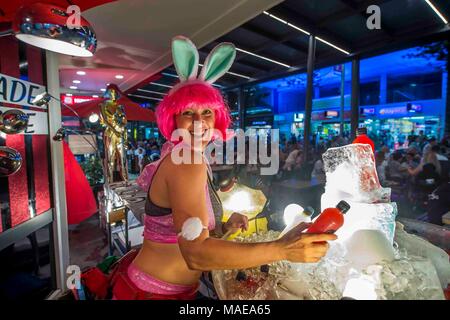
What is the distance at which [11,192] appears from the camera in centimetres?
216

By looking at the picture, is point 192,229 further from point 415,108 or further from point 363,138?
point 415,108

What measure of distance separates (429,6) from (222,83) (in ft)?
23.3

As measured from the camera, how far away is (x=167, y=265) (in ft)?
3.43

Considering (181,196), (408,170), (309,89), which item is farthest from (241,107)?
(181,196)

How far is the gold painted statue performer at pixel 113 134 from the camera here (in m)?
3.29

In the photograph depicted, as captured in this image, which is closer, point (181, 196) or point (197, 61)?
point (181, 196)

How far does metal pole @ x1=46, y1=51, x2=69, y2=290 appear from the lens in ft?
8.41

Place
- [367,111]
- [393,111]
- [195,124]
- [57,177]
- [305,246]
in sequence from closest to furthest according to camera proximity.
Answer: [305,246] → [195,124] → [57,177] → [393,111] → [367,111]

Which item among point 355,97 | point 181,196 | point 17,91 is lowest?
point 181,196

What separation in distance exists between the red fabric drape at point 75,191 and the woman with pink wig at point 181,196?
3.54 m

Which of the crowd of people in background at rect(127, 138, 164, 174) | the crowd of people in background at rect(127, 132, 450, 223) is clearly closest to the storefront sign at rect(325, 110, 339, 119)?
the crowd of people in background at rect(127, 132, 450, 223)

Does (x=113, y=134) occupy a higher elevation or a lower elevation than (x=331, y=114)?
lower

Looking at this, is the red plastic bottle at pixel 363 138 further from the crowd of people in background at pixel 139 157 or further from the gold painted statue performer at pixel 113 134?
the crowd of people in background at pixel 139 157

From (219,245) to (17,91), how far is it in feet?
7.42
